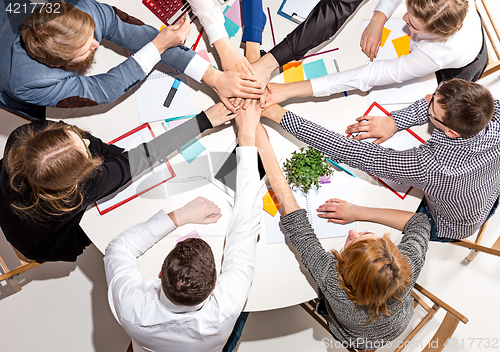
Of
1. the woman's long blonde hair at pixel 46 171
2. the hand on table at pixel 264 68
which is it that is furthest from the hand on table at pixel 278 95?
the woman's long blonde hair at pixel 46 171

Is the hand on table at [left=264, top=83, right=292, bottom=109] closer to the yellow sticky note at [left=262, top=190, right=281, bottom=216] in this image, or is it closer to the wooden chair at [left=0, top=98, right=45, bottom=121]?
the yellow sticky note at [left=262, top=190, right=281, bottom=216]

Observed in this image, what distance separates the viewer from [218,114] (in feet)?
4.61

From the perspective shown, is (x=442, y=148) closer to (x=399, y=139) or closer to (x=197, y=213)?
(x=399, y=139)

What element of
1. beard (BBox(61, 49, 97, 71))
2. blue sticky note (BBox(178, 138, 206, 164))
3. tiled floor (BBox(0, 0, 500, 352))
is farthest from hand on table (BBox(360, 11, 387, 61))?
tiled floor (BBox(0, 0, 500, 352))

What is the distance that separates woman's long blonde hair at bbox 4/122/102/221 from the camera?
46.6 inches

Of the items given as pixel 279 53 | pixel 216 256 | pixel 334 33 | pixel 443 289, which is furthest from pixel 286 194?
pixel 443 289

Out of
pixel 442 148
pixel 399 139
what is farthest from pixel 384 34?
pixel 442 148

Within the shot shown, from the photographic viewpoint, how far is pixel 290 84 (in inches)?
58.1

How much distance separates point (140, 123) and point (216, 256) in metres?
0.65

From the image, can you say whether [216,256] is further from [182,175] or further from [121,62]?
[121,62]

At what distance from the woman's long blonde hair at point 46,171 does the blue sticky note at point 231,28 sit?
0.81 meters

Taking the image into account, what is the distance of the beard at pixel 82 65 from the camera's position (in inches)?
53.3

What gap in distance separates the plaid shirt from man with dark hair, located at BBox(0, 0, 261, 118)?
394mm

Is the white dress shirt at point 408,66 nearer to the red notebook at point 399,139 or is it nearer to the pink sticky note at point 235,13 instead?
the red notebook at point 399,139
